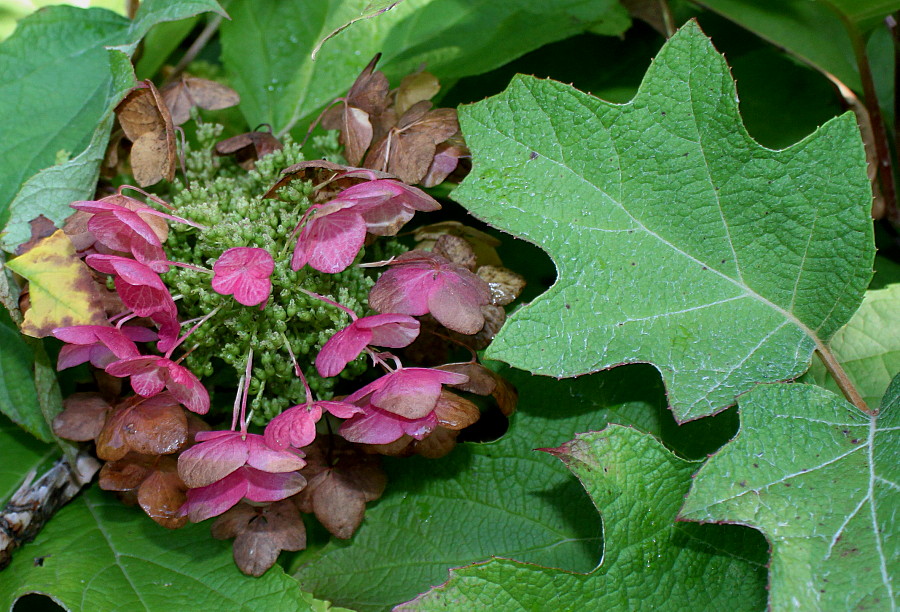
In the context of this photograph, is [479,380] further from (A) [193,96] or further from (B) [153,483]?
(A) [193,96]

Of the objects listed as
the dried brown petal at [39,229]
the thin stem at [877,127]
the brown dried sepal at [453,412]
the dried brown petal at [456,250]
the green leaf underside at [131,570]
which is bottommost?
the green leaf underside at [131,570]

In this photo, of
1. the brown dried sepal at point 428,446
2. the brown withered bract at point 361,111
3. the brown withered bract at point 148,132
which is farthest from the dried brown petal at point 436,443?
the brown withered bract at point 148,132

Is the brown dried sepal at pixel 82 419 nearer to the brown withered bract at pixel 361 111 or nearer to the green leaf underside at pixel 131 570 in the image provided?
the green leaf underside at pixel 131 570

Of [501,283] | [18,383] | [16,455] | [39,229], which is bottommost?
[16,455]

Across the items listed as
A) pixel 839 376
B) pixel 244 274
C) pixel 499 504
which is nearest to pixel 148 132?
pixel 244 274

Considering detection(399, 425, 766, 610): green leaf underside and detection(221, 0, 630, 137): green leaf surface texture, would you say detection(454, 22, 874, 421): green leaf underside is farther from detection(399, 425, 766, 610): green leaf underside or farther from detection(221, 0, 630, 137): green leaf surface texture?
detection(221, 0, 630, 137): green leaf surface texture

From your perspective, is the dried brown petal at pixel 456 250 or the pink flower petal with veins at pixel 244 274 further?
the dried brown petal at pixel 456 250
